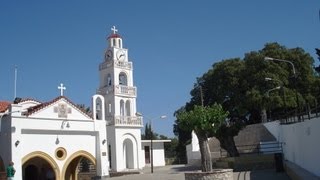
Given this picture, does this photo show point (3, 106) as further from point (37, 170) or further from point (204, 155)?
point (204, 155)

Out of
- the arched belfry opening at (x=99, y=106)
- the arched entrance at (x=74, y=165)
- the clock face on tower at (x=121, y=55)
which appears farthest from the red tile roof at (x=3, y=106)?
the clock face on tower at (x=121, y=55)

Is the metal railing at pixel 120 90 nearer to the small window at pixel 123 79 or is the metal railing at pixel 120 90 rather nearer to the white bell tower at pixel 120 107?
the white bell tower at pixel 120 107

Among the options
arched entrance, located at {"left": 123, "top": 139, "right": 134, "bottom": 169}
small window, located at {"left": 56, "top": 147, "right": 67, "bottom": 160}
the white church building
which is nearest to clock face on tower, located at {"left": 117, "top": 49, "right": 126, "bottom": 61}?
the white church building

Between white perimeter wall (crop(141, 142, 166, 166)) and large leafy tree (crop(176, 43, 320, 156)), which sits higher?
large leafy tree (crop(176, 43, 320, 156))

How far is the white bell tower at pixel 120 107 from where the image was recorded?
44.1 meters

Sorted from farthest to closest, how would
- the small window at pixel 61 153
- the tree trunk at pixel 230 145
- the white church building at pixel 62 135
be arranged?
the tree trunk at pixel 230 145 < the small window at pixel 61 153 < the white church building at pixel 62 135

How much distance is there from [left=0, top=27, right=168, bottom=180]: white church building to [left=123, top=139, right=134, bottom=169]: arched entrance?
0.30 meters

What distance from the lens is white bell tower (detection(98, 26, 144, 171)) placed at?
44.1 metres

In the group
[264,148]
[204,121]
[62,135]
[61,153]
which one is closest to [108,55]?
[62,135]

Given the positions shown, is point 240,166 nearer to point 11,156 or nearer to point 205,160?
point 205,160

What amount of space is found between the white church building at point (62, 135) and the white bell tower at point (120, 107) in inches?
3.8

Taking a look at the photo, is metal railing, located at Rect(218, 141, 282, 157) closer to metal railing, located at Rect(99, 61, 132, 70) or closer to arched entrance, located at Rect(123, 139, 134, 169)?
arched entrance, located at Rect(123, 139, 134, 169)

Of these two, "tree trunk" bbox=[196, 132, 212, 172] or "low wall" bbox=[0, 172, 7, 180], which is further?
"low wall" bbox=[0, 172, 7, 180]

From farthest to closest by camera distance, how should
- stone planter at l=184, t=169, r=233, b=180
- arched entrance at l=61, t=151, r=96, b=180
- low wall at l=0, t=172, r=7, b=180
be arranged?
arched entrance at l=61, t=151, r=96, b=180
low wall at l=0, t=172, r=7, b=180
stone planter at l=184, t=169, r=233, b=180
